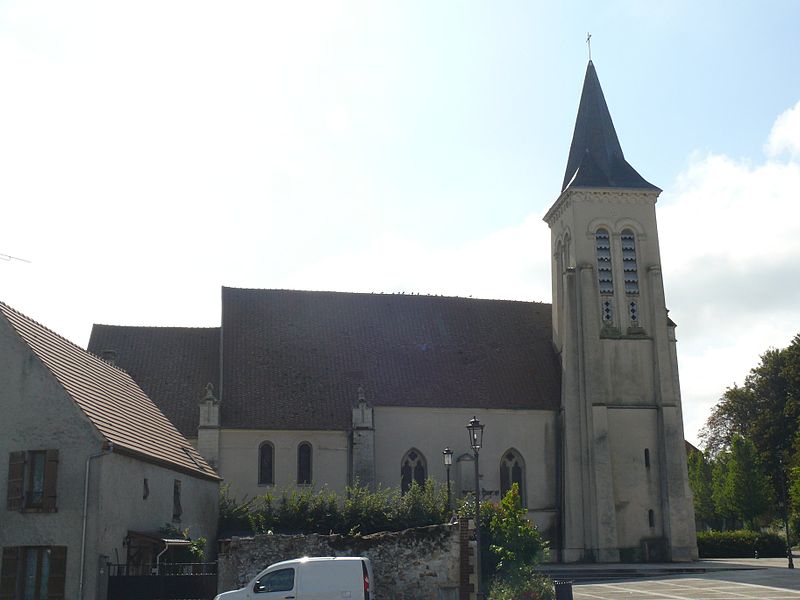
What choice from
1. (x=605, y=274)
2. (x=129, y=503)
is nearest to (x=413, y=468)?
(x=605, y=274)

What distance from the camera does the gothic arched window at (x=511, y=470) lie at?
39844 millimetres

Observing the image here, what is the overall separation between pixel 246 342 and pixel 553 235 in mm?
16343

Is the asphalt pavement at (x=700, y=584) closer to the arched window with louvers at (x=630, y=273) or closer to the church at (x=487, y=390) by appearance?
the church at (x=487, y=390)

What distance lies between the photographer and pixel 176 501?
2492 centimetres

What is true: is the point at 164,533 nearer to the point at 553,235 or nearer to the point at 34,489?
the point at 34,489

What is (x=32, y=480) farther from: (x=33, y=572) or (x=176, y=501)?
(x=176, y=501)

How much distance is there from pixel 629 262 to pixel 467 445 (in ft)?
38.0

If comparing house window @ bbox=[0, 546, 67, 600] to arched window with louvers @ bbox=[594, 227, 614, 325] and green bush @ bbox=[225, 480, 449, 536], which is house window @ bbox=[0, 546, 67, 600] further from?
arched window with louvers @ bbox=[594, 227, 614, 325]

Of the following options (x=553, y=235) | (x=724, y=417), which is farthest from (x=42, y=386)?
(x=724, y=417)

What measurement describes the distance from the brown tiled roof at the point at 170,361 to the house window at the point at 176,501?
39.9 feet

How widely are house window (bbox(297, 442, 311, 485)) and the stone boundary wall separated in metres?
17.1

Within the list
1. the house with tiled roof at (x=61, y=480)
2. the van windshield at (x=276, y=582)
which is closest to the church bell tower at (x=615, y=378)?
the house with tiled roof at (x=61, y=480)

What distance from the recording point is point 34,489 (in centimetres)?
2005

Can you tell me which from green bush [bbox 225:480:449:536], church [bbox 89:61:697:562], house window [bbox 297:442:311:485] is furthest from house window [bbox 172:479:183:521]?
house window [bbox 297:442:311:485]
